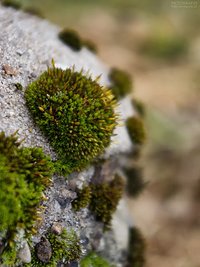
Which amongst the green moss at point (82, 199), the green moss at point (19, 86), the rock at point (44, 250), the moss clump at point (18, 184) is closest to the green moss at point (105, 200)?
the green moss at point (82, 199)

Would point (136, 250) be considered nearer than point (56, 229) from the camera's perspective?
No

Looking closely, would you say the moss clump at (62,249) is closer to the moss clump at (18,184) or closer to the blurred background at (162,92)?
the moss clump at (18,184)

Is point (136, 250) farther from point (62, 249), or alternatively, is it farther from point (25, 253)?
point (25, 253)

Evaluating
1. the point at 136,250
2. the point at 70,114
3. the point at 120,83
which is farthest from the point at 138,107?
the point at 70,114

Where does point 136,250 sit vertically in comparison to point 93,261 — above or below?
above

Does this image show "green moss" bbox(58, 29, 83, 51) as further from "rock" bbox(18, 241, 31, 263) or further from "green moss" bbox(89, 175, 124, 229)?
"rock" bbox(18, 241, 31, 263)

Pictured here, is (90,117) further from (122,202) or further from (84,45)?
(84,45)
